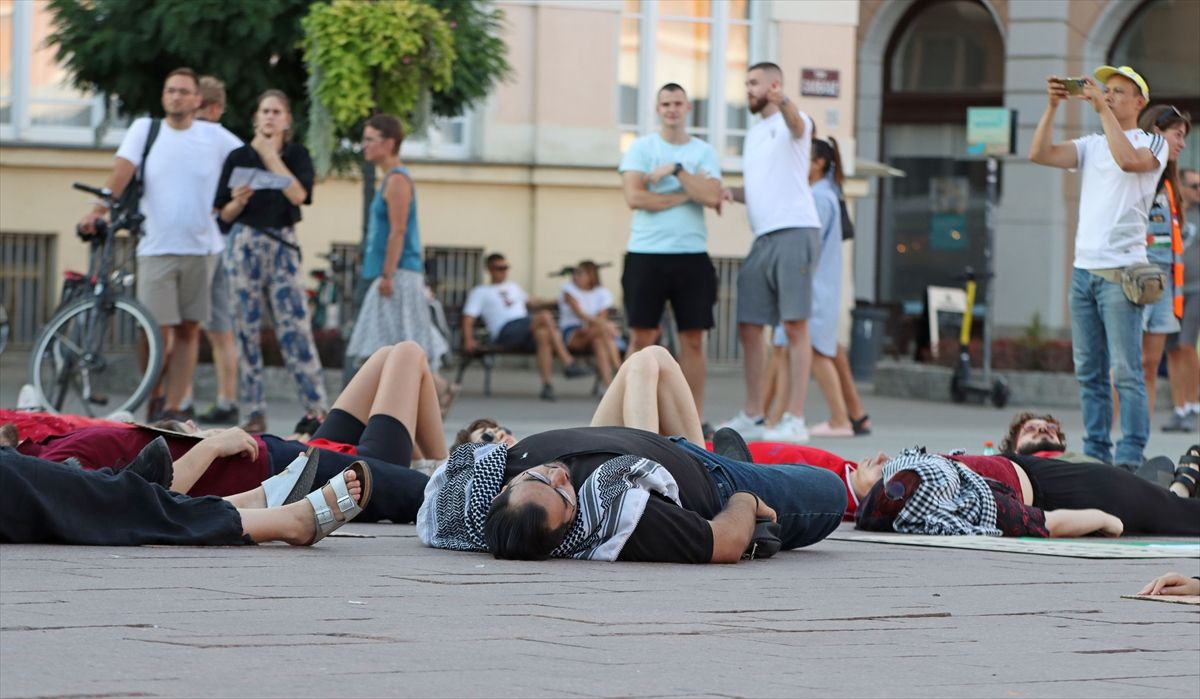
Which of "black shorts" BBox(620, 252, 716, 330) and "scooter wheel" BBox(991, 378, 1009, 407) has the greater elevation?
"black shorts" BBox(620, 252, 716, 330)

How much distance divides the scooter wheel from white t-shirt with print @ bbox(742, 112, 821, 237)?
19.2ft

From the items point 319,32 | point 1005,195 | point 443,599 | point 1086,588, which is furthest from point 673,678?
point 1005,195

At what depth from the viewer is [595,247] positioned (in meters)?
21.2

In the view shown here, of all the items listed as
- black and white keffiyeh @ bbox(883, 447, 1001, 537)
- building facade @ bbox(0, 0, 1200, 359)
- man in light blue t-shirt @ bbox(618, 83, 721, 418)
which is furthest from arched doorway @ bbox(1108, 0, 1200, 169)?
black and white keffiyeh @ bbox(883, 447, 1001, 537)

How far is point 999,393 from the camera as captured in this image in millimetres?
17500

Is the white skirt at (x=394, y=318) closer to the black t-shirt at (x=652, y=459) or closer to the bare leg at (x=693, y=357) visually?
the bare leg at (x=693, y=357)

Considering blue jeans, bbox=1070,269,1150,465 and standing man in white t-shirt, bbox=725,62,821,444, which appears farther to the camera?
standing man in white t-shirt, bbox=725,62,821,444

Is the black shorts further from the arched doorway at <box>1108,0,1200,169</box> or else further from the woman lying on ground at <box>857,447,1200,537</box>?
the arched doorway at <box>1108,0,1200,169</box>

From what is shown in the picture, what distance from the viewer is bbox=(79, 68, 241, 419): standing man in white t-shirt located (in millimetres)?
11680

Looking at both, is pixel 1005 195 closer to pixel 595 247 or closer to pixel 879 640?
pixel 595 247

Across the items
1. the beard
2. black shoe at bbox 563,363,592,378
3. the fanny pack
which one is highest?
the fanny pack

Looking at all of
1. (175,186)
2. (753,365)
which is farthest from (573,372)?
(175,186)

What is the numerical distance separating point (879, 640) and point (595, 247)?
16.4 metres

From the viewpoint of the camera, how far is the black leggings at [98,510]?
19.4 feet
